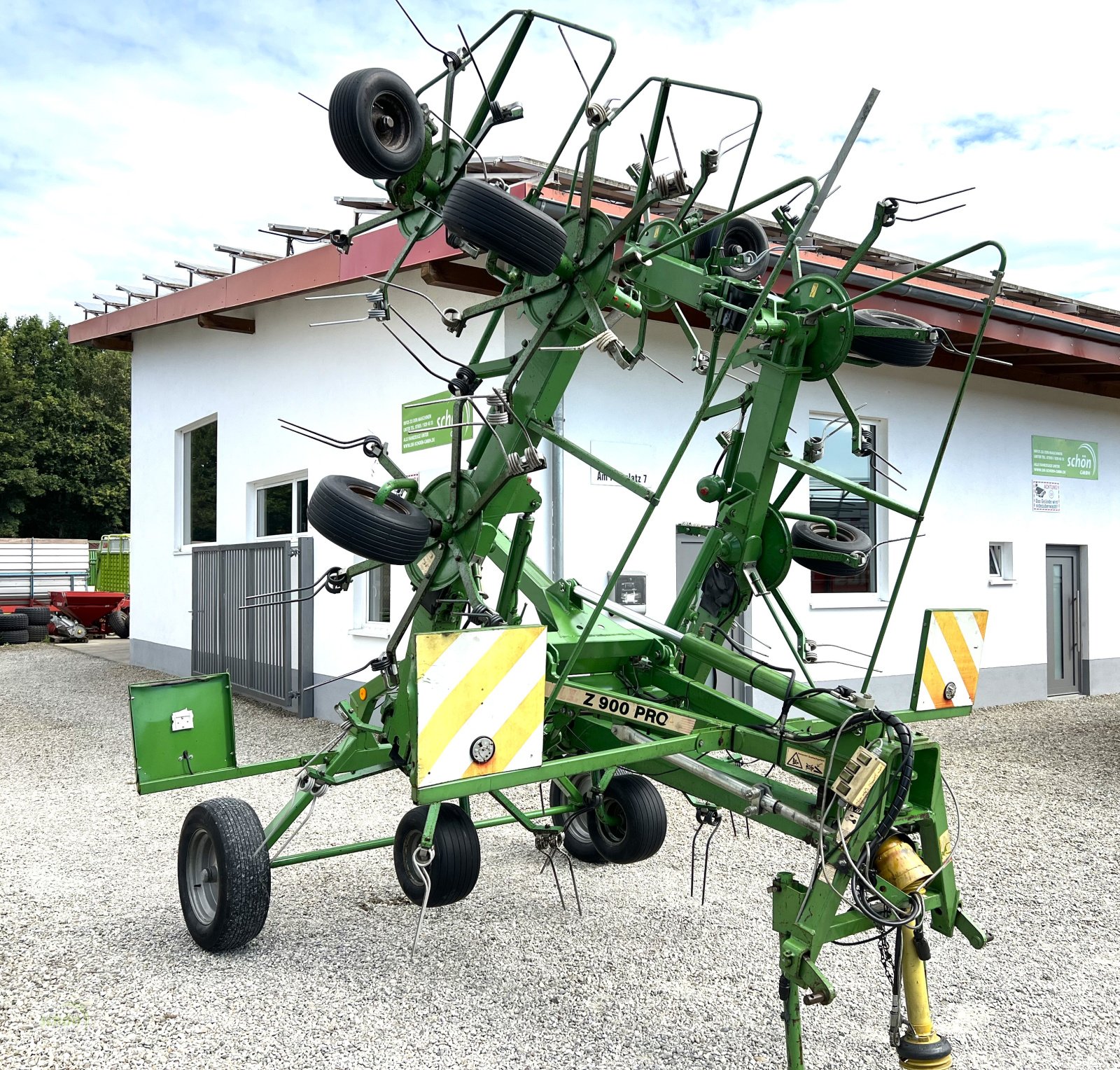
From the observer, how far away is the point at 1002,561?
1178 centimetres

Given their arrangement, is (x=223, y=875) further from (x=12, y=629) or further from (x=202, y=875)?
(x=12, y=629)

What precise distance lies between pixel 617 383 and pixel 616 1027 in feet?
19.9

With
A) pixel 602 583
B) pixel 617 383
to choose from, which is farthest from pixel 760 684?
pixel 617 383

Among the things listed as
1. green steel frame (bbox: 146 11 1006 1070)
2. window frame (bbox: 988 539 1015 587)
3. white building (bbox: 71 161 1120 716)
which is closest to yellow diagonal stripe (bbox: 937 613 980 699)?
green steel frame (bbox: 146 11 1006 1070)

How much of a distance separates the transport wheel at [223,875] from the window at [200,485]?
9.33 m

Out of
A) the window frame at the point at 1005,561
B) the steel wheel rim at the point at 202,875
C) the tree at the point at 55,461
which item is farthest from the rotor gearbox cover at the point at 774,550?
the tree at the point at 55,461

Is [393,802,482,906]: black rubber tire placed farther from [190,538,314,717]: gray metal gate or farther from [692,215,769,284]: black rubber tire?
[190,538,314,717]: gray metal gate

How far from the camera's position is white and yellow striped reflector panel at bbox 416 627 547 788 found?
2.89 metres

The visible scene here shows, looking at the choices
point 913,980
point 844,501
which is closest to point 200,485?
point 844,501

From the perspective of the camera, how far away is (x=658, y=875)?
5.39 meters

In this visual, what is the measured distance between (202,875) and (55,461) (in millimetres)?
38696

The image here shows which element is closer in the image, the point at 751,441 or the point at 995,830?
the point at 751,441

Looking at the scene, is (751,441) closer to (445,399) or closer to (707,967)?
(707,967)

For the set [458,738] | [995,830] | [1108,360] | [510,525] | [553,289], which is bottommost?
[995,830]
